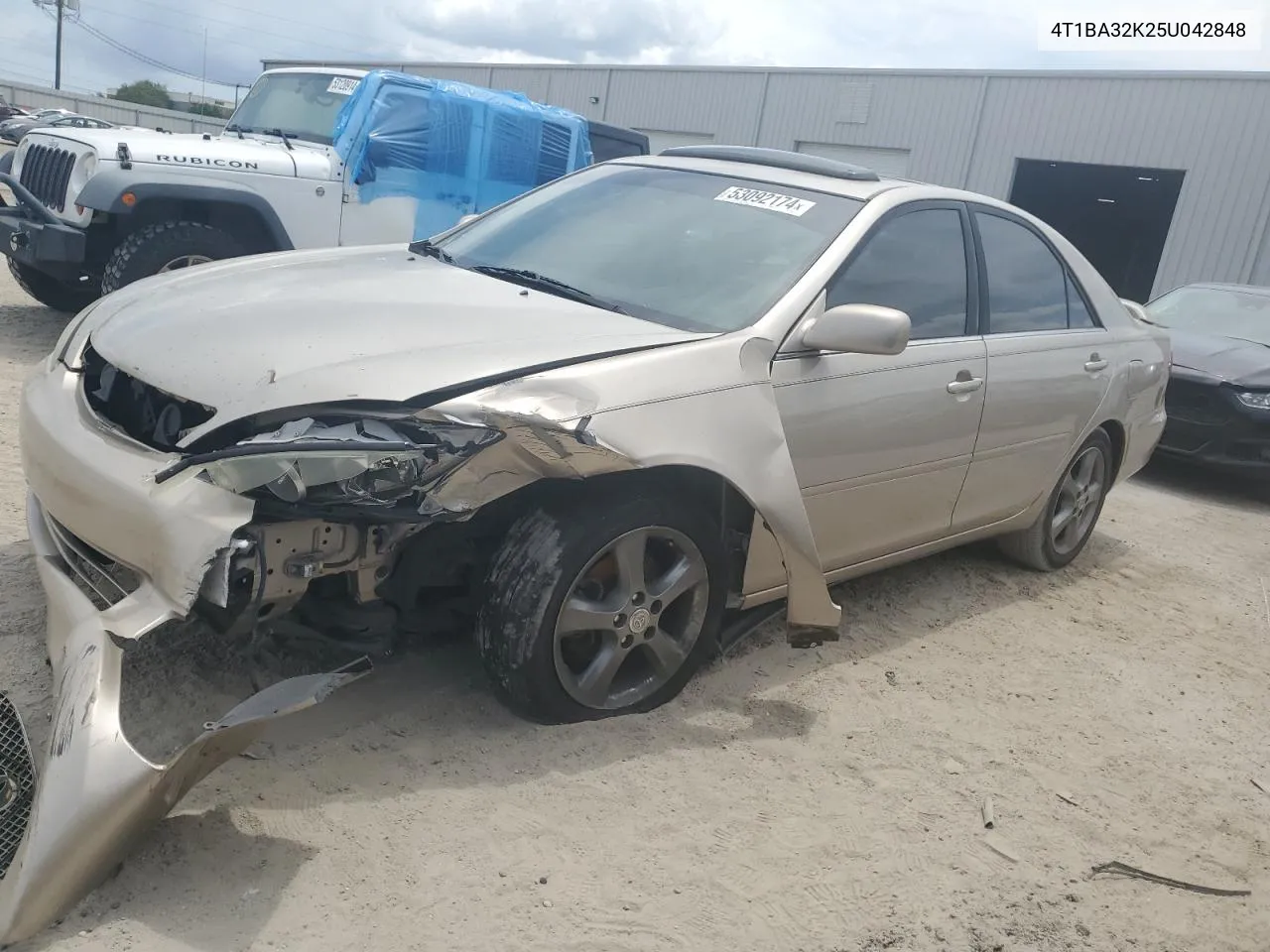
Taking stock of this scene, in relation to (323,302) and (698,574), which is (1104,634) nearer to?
(698,574)

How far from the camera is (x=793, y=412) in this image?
128 inches

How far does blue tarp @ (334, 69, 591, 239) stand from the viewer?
772 centimetres

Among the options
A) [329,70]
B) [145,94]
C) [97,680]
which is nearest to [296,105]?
[329,70]

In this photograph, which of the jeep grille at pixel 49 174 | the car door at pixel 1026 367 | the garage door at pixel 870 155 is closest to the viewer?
the car door at pixel 1026 367

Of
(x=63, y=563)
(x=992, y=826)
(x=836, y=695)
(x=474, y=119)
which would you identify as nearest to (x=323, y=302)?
(x=63, y=563)

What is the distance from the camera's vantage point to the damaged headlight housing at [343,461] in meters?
2.36

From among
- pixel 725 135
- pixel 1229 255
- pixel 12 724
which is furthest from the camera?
pixel 725 135

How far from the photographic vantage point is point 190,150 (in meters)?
7.00

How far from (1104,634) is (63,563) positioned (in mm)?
3842

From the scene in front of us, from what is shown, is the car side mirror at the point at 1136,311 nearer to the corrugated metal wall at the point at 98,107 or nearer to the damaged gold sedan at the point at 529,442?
the damaged gold sedan at the point at 529,442

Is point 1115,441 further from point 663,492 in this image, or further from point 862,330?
point 663,492

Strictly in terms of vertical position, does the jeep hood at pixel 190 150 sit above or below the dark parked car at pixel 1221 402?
above

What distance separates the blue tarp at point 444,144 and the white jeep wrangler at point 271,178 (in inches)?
0.4

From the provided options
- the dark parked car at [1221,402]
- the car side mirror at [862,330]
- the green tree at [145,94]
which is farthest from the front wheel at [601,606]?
the green tree at [145,94]
